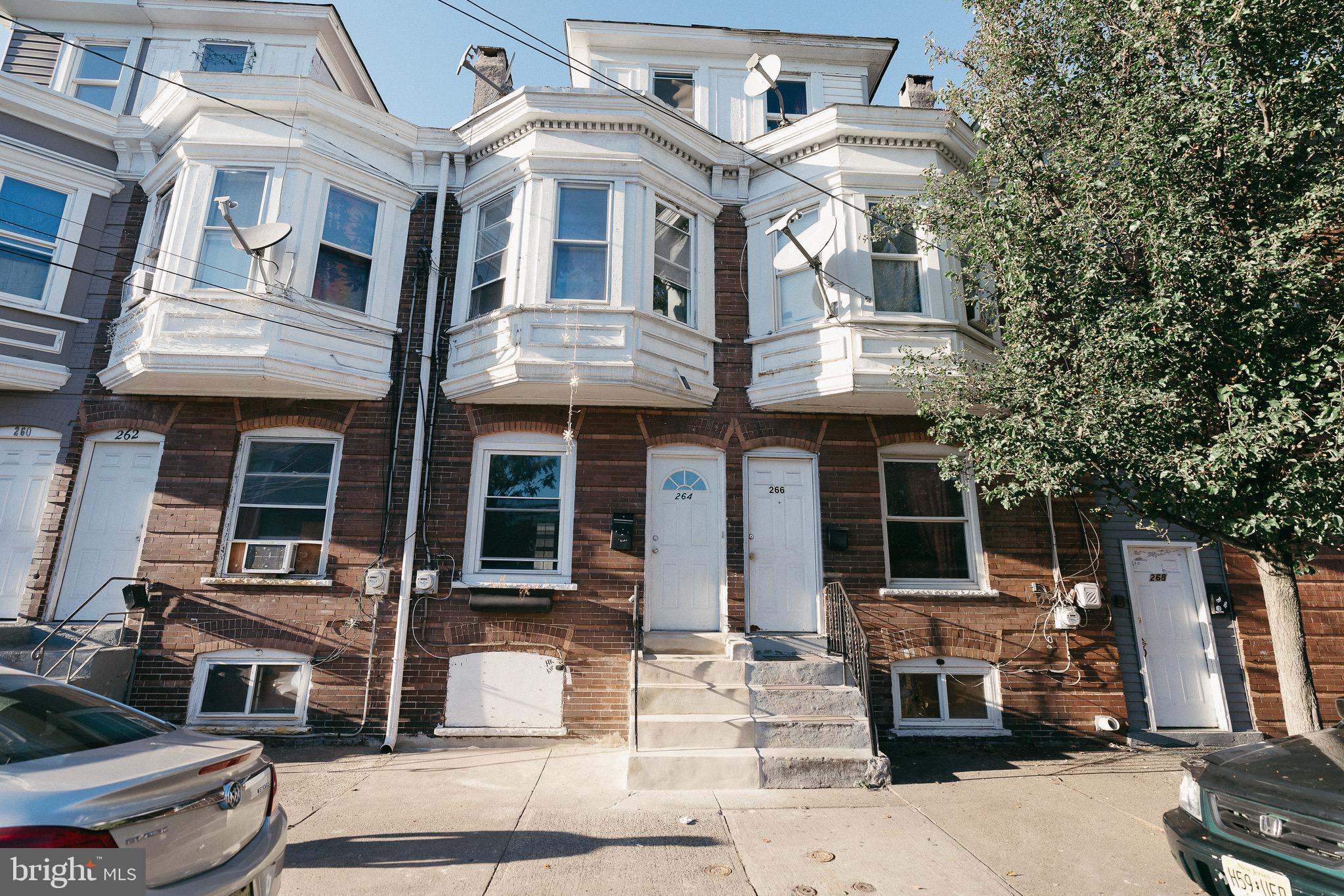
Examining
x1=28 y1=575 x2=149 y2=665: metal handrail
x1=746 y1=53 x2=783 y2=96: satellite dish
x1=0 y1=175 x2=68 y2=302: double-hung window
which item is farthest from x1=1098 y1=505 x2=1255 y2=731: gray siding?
x1=0 y1=175 x2=68 y2=302: double-hung window

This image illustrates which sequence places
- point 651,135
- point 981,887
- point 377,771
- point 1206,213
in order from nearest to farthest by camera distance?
point 981,887 → point 1206,213 → point 377,771 → point 651,135

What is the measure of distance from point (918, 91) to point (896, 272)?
133 inches

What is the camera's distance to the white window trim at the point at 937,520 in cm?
845

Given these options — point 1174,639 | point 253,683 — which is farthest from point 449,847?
point 1174,639

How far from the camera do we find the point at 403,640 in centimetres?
782

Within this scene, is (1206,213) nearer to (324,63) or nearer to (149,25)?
(324,63)

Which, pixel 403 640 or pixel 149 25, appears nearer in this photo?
pixel 403 640

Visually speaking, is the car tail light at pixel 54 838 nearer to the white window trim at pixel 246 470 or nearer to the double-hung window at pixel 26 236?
the white window trim at pixel 246 470

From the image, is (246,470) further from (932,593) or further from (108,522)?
(932,593)

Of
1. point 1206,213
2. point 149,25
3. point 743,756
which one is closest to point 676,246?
point 1206,213

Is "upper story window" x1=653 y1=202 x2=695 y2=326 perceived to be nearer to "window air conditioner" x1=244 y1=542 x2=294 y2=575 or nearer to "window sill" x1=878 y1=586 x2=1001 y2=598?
"window sill" x1=878 y1=586 x2=1001 y2=598

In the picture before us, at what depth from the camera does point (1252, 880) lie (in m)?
3.45

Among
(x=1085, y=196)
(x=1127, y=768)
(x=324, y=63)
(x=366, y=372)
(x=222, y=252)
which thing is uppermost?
(x=324, y=63)

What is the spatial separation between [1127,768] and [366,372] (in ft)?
33.3
